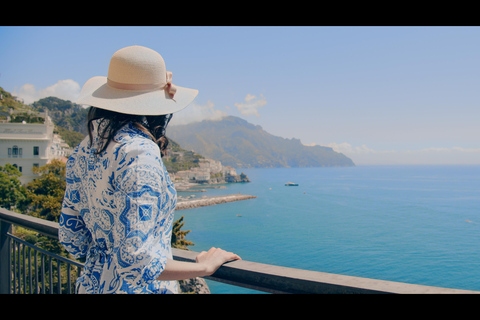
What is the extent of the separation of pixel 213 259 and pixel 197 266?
16cm

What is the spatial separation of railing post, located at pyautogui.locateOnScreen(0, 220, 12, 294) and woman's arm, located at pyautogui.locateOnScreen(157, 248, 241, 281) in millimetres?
1888

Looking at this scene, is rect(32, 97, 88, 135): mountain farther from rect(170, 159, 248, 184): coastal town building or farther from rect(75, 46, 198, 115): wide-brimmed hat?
rect(75, 46, 198, 115): wide-brimmed hat

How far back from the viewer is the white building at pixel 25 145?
33562 mm

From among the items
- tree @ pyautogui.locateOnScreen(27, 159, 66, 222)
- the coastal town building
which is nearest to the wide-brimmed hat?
tree @ pyautogui.locateOnScreen(27, 159, 66, 222)

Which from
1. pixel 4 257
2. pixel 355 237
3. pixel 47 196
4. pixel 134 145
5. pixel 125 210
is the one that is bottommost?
pixel 355 237

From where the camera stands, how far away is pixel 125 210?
86 centimetres

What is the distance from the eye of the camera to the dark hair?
0.98 m

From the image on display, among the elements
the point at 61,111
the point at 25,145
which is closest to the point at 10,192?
the point at 25,145

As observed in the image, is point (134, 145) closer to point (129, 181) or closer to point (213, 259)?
point (129, 181)

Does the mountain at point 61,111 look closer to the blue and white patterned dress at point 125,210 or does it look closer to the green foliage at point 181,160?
the green foliage at point 181,160

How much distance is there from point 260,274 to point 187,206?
6266 centimetres

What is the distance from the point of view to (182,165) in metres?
109
